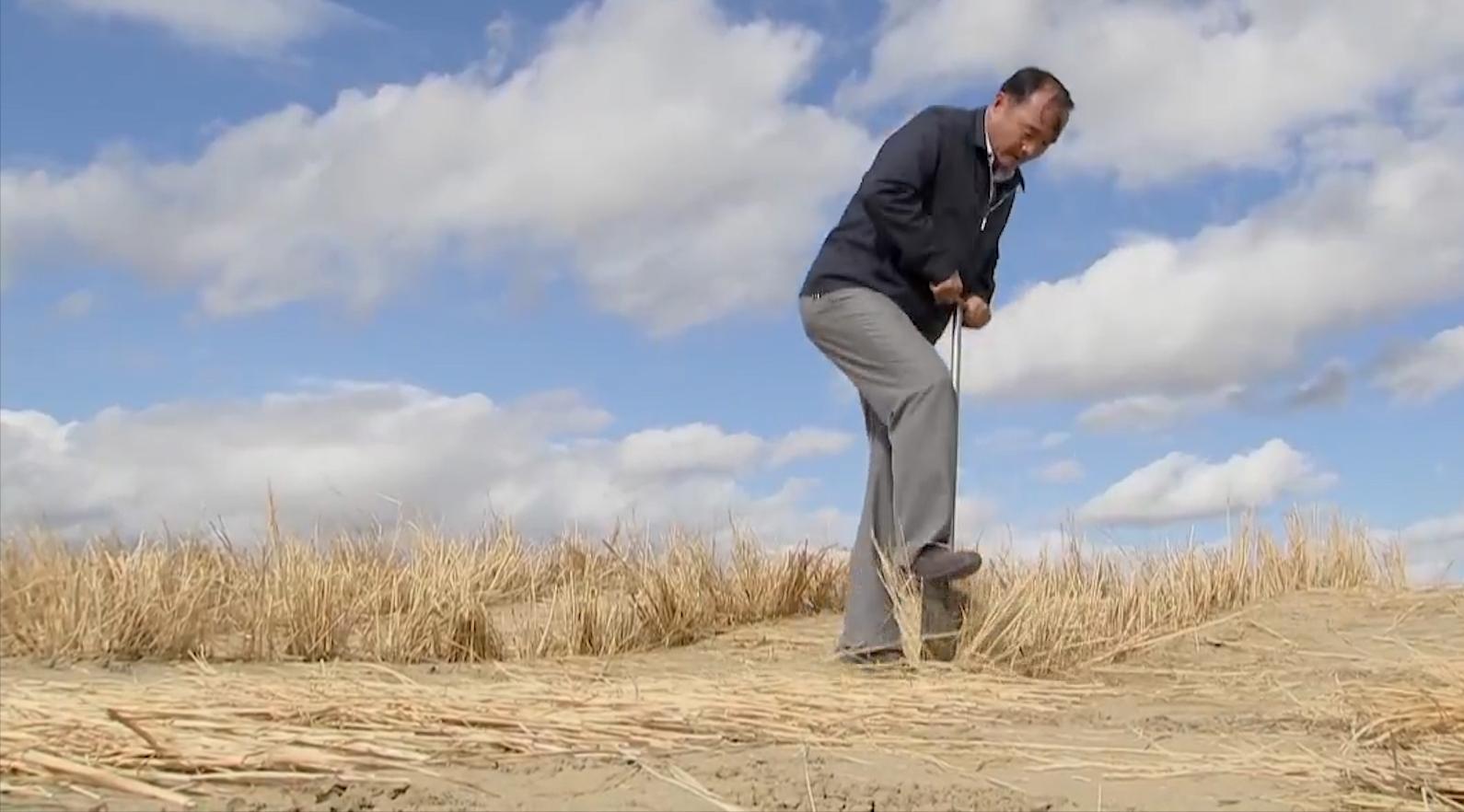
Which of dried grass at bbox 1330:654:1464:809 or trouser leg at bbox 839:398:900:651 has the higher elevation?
trouser leg at bbox 839:398:900:651

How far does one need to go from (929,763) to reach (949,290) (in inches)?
84.4

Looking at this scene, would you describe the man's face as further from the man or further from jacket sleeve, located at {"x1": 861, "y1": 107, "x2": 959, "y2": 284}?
jacket sleeve, located at {"x1": 861, "y1": 107, "x2": 959, "y2": 284}

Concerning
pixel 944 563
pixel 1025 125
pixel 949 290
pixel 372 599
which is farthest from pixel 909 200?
pixel 372 599

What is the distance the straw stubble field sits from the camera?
2674mm

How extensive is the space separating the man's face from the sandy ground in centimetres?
166

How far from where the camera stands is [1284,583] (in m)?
7.02

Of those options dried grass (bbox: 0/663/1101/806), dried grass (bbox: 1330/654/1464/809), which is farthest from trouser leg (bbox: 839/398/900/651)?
dried grass (bbox: 1330/654/1464/809)

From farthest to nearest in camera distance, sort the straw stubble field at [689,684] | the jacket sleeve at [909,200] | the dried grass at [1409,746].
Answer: the jacket sleeve at [909,200] → the straw stubble field at [689,684] → the dried grass at [1409,746]

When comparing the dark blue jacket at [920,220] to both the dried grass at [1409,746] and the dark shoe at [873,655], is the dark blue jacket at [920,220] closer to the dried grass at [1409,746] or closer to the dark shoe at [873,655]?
the dark shoe at [873,655]

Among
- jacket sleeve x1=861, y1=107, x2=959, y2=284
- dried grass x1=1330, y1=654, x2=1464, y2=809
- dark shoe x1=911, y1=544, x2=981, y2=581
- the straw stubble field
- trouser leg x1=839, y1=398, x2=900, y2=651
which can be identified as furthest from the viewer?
trouser leg x1=839, y1=398, x2=900, y2=651

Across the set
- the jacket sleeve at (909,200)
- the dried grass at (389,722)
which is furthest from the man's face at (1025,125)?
the dried grass at (389,722)

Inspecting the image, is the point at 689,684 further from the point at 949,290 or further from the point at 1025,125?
the point at 1025,125

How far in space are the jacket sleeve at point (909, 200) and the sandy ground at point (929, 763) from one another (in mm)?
1262

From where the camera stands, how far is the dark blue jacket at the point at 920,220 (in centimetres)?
468
